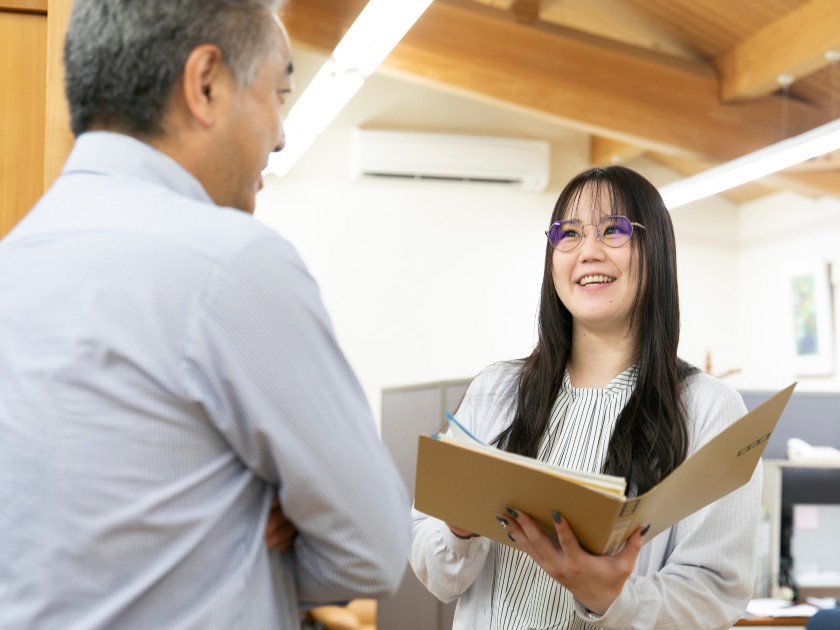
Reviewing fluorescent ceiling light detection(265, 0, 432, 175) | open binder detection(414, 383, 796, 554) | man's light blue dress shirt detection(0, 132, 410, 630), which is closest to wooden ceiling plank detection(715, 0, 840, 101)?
fluorescent ceiling light detection(265, 0, 432, 175)

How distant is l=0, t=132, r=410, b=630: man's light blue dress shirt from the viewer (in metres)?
0.87

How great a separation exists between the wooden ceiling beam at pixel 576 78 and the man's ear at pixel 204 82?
5.29m

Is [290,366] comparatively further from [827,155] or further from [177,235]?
[827,155]

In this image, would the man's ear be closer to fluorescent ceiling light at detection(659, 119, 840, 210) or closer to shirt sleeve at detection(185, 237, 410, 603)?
shirt sleeve at detection(185, 237, 410, 603)

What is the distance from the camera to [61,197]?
97cm

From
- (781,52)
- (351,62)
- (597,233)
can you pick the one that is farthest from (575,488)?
(781,52)

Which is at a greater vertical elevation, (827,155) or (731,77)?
(731,77)

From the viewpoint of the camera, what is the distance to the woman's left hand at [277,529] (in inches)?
37.7

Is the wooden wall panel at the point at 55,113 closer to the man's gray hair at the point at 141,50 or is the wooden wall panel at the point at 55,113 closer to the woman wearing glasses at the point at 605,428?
the man's gray hair at the point at 141,50

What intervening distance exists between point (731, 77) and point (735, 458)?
5.74 m

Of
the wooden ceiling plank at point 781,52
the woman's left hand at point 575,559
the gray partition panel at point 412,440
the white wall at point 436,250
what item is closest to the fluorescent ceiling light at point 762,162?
the wooden ceiling plank at point 781,52

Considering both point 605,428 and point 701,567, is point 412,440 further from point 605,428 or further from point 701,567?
point 701,567

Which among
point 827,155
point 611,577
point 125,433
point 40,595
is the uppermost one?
point 827,155

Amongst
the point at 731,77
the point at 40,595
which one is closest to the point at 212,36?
the point at 40,595
